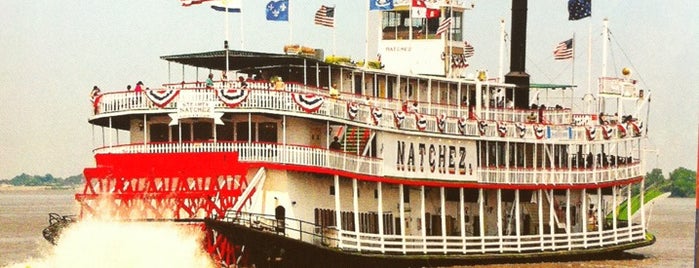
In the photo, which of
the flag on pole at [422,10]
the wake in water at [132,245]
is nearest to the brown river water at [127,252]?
the wake in water at [132,245]

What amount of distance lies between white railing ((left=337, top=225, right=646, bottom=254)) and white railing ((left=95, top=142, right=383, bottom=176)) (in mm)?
1778

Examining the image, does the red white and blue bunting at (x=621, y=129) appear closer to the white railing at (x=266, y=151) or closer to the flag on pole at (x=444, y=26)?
the flag on pole at (x=444, y=26)

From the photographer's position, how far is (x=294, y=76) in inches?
1474

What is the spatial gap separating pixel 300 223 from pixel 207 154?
2677 millimetres

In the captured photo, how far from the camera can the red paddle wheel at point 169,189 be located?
32531 mm

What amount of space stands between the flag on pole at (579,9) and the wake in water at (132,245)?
18.4 meters

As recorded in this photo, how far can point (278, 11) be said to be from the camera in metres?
38.5

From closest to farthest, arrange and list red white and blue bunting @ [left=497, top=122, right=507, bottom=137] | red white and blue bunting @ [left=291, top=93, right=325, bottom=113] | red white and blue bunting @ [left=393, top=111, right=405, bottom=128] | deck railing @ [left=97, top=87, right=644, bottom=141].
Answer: deck railing @ [left=97, top=87, right=644, bottom=141]
red white and blue bunting @ [left=291, top=93, right=325, bottom=113]
red white and blue bunting @ [left=393, top=111, right=405, bottom=128]
red white and blue bunting @ [left=497, top=122, right=507, bottom=137]

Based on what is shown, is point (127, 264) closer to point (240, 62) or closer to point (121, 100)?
point (121, 100)

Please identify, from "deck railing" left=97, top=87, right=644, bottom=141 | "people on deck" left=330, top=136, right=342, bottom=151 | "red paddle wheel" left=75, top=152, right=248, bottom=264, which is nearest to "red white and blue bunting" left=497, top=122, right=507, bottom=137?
"deck railing" left=97, top=87, right=644, bottom=141

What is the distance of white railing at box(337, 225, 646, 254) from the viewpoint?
1426 inches

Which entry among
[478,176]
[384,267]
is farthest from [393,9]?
[384,267]

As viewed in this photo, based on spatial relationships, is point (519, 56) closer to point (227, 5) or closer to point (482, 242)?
point (482, 242)

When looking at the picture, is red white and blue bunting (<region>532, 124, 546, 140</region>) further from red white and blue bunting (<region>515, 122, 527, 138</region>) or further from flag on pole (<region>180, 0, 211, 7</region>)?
flag on pole (<region>180, 0, 211, 7</region>)
